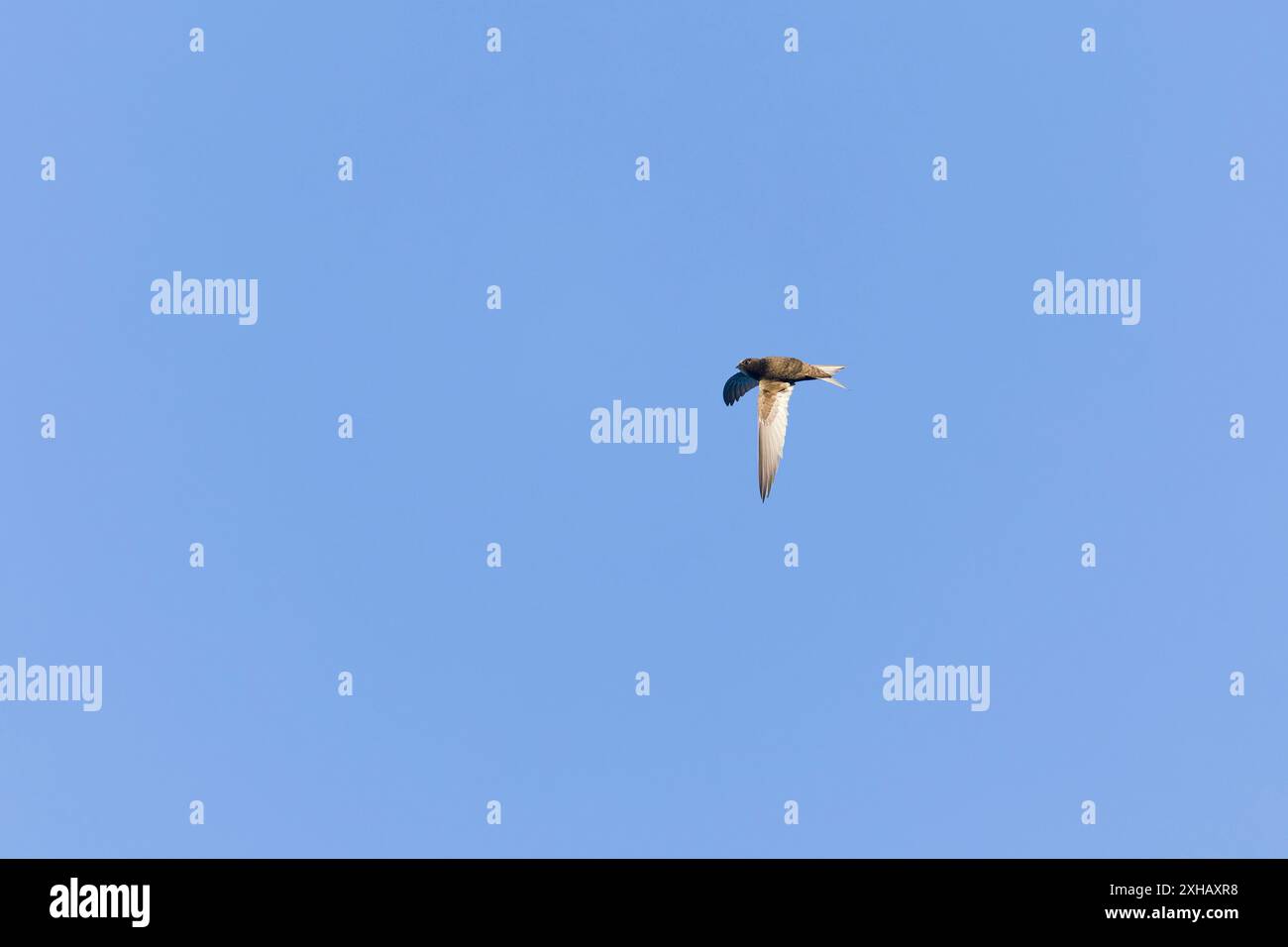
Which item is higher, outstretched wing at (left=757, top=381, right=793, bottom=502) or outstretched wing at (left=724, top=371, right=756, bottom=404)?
outstretched wing at (left=724, top=371, right=756, bottom=404)

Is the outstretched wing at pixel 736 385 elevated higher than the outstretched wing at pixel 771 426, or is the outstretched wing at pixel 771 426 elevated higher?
the outstretched wing at pixel 736 385

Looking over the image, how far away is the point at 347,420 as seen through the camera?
156ft

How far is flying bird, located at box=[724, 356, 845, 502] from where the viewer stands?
40625 mm

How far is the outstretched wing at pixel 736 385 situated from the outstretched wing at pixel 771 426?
37 cm

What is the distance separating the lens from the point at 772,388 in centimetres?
4119

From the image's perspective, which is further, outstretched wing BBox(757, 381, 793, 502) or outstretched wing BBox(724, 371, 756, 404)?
outstretched wing BBox(724, 371, 756, 404)

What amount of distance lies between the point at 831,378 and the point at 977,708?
10919mm

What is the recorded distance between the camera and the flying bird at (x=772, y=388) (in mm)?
40625

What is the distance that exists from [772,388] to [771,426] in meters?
0.96

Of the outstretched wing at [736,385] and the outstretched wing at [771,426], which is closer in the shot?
the outstretched wing at [771,426]

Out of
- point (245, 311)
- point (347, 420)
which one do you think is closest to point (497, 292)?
point (347, 420)

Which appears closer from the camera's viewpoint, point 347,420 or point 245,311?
point 347,420
